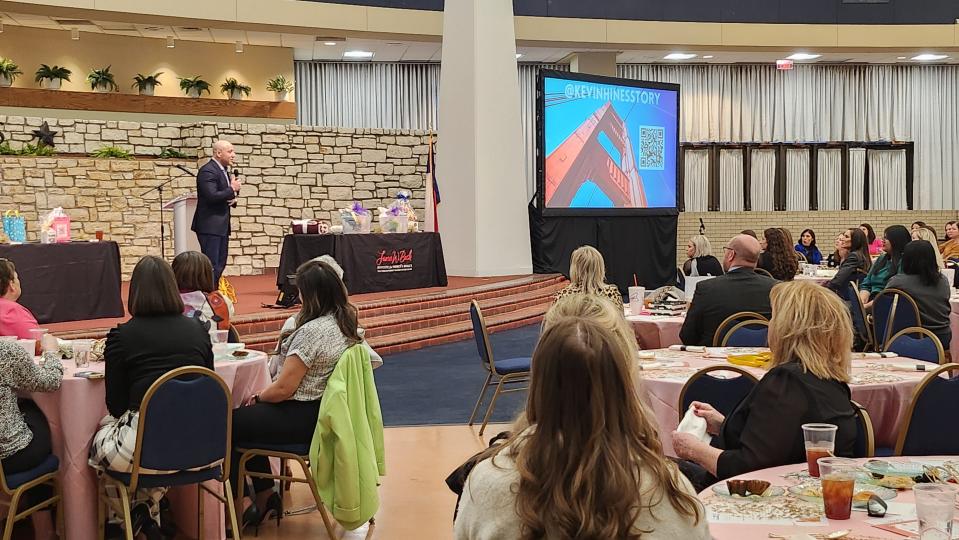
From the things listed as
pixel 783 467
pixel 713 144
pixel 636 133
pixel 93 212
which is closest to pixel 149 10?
pixel 93 212

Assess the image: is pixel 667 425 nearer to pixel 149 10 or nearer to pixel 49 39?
pixel 149 10

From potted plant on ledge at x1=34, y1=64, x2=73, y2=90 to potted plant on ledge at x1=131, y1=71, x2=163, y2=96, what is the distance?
986mm

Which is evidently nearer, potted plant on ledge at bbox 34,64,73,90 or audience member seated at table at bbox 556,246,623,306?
audience member seated at table at bbox 556,246,623,306

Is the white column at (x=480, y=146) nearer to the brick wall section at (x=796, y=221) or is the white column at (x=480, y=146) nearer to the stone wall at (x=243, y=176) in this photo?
the stone wall at (x=243, y=176)

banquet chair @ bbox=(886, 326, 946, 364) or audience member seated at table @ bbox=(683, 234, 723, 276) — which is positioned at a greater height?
audience member seated at table @ bbox=(683, 234, 723, 276)

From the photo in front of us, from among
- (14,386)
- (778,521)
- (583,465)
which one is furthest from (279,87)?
(583,465)

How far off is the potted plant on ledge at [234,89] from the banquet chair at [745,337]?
490 inches

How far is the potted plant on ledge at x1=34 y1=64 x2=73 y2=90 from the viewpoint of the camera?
15.0 meters

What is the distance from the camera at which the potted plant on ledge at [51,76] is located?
49.3 ft

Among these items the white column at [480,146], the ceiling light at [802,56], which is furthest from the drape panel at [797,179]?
the white column at [480,146]

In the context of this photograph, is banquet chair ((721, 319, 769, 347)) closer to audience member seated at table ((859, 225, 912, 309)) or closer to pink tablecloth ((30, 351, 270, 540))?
audience member seated at table ((859, 225, 912, 309))

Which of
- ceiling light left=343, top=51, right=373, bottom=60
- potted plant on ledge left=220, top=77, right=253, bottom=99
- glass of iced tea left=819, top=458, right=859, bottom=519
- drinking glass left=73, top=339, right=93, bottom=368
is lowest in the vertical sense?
glass of iced tea left=819, top=458, right=859, bottom=519

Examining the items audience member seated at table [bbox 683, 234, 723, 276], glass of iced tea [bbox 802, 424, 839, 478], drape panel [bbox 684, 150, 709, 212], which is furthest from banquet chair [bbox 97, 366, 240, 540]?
drape panel [bbox 684, 150, 709, 212]

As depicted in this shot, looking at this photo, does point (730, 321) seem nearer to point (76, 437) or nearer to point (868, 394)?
point (868, 394)
